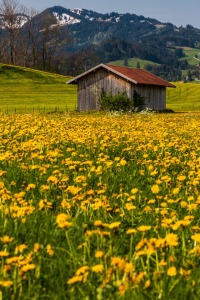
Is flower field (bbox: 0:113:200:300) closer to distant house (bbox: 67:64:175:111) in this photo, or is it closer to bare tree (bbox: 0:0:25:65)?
distant house (bbox: 67:64:175:111)

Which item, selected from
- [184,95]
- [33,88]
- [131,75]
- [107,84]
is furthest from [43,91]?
[131,75]

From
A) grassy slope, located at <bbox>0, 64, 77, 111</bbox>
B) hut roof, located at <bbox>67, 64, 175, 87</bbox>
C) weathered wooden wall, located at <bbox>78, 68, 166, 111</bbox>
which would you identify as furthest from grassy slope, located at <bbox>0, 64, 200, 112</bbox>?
weathered wooden wall, located at <bbox>78, 68, 166, 111</bbox>

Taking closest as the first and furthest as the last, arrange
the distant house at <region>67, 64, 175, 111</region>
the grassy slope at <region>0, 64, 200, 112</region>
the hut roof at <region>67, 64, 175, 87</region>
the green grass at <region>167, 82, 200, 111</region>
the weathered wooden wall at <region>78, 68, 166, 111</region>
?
the hut roof at <region>67, 64, 175, 87</region>, the distant house at <region>67, 64, 175, 111</region>, the weathered wooden wall at <region>78, 68, 166, 111</region>, the grassy slope at <region>0, 64, 200, 112</region>, the green grass at <region>167, 82, 200, 111</region>

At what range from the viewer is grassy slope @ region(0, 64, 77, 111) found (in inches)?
2542

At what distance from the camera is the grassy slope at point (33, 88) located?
64.6 m

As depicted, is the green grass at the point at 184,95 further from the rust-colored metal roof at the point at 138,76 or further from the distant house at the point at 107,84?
the distant house at the point at 107,84

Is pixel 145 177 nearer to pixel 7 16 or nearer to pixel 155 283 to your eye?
pixel 155 283

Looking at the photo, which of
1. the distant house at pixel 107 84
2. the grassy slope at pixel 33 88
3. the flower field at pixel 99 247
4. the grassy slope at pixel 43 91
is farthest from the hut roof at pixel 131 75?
the flower field at pixel 99 247

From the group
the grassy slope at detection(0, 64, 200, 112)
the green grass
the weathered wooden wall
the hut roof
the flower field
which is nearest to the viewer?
the flower field

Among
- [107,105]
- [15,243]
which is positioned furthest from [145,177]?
[107,105]

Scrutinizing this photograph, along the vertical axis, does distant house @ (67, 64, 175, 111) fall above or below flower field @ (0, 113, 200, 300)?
above

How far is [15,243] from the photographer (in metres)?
4.01

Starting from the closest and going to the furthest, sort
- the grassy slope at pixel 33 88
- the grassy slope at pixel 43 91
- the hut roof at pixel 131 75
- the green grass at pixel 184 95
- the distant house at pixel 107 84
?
the hut roof at pixel 131 75, the distant house at pixel 107 84, the grassy slope at pixel 33 88, the grassy slope at pixel 43 91, the green grass at pixel 184 95

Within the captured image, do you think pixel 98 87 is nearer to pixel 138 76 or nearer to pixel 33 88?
pixel 138 76
